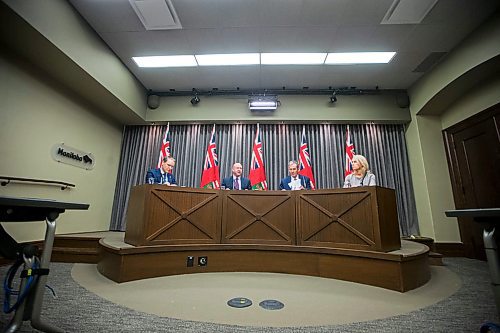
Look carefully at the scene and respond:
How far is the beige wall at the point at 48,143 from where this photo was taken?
3.25m

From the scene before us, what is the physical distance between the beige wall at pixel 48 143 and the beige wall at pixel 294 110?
1412 millimetres

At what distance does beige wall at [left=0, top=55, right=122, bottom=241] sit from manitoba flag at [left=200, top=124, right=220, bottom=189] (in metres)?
2.31

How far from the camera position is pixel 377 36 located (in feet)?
12.8

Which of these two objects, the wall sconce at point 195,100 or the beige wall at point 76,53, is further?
the wall sconce at point 195,100

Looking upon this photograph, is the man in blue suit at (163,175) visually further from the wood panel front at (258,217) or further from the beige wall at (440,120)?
the beige wall at (440,120)

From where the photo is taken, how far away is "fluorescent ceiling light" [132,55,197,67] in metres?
4.57

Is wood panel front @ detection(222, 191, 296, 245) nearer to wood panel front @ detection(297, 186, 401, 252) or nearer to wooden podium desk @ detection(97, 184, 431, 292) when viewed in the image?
wooden podium desk @ detection(97, 184, 431, 292)

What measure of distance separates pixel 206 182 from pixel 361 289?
12.0 ft

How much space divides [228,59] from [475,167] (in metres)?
5.10

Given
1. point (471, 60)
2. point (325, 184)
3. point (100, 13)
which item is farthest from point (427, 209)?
point (100, 13)

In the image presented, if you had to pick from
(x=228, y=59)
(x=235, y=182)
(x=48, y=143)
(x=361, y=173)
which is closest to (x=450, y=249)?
(x=361, y=173)

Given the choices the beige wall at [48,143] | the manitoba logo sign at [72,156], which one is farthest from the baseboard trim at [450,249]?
the manitoba logo sign at [72,156]

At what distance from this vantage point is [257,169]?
523 centimetres

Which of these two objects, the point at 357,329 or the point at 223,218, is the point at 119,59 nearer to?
the point at 223,218
